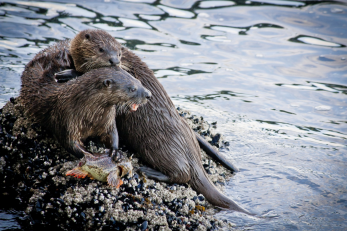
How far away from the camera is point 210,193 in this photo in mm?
3656

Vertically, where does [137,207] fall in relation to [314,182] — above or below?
above

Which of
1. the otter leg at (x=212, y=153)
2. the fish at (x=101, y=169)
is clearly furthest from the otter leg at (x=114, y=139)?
the otter leg at (x=212, y=153)

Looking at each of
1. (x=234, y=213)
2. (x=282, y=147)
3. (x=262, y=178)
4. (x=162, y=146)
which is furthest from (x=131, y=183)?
(x=282, y=147)

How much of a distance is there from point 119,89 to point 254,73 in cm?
466

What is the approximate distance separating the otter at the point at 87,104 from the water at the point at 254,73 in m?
0.83

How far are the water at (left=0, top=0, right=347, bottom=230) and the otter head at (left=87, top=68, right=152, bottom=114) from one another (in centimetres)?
124

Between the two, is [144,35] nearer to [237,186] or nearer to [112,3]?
[112,3]

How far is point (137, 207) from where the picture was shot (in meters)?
3.11

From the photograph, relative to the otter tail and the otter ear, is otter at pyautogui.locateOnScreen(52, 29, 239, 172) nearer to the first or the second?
the otter ear

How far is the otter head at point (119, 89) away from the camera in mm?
3172

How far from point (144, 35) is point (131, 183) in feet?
17.8

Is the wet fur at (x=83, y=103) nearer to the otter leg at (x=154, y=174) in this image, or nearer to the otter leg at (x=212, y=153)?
the otter leg at (x=154, y=174)

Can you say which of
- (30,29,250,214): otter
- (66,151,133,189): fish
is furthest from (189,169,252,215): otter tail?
(66,151,133,189): fish

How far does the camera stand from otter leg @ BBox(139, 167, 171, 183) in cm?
349
